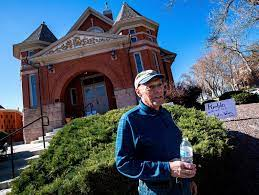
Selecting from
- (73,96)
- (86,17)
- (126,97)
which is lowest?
(126,97)

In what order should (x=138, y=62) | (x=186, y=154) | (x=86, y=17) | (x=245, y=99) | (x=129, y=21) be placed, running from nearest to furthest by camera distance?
(x=186, y=154) → (x=245, y=99) → (x=138, y=62) → (x=129, y=21) → (x=86, y=17)

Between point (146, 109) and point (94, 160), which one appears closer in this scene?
point (146, 109)

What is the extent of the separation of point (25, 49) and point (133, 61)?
30.6 feet

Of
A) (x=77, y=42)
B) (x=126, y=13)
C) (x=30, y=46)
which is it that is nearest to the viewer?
(x=77, y=42)

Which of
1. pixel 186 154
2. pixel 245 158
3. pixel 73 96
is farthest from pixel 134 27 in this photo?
pixel 186 154

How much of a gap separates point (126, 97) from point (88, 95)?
173 inches

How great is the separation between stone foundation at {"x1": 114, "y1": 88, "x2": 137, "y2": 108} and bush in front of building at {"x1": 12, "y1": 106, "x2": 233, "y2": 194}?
11.8m

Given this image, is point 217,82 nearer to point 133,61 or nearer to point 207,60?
point 207,60

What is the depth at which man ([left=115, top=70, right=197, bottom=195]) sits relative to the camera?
198 centimetres

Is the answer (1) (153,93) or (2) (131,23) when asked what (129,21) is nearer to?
(2) (131,23)

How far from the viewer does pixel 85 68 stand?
19.3 m

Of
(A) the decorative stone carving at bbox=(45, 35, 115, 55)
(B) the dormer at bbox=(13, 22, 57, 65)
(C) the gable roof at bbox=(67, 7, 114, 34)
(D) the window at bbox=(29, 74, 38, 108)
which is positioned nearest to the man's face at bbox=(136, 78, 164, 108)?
(A) the decorative stone carving at bbox=(45, 35, 115, 55)

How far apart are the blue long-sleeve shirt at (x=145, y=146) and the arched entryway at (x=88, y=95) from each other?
18210 millimetres

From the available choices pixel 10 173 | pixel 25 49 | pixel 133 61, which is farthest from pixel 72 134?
pixel 25 49
